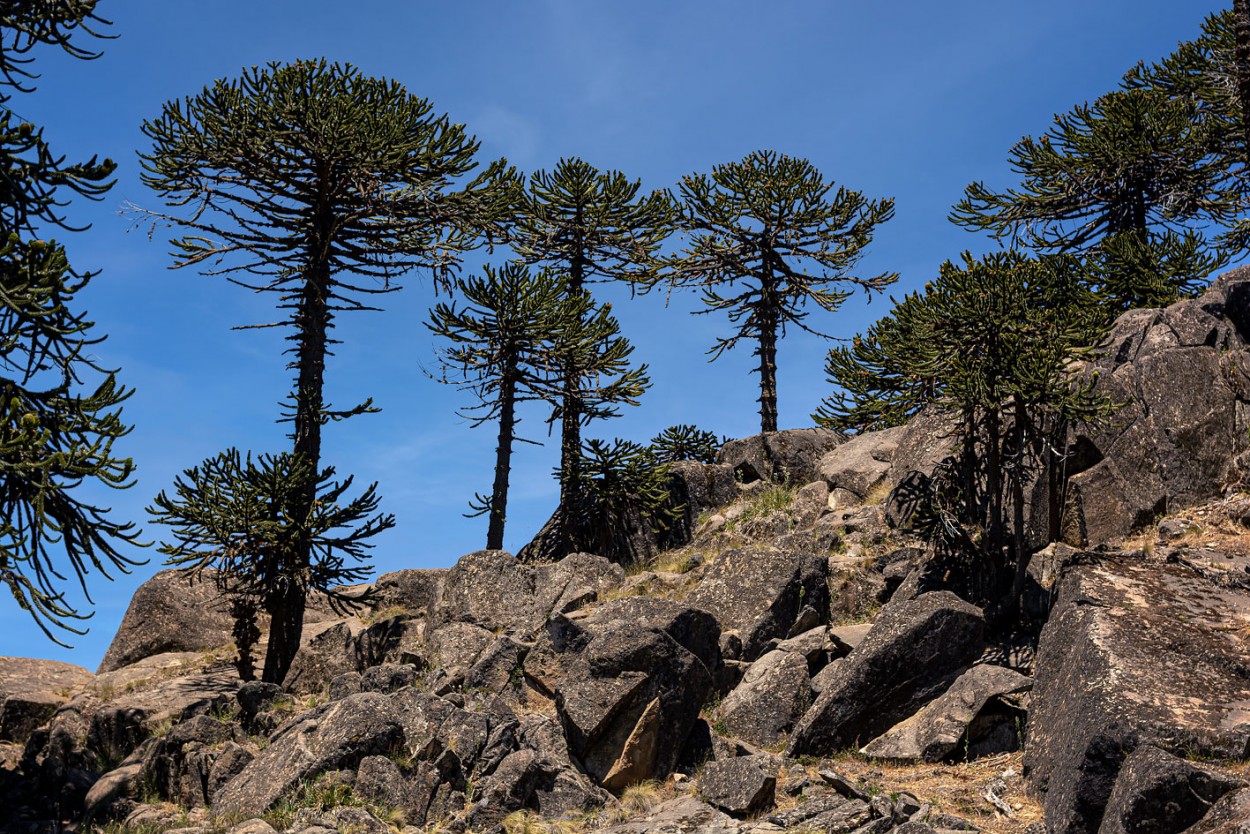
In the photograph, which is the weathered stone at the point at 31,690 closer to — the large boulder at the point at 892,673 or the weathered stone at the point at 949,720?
the large boulder at the point at 892,673

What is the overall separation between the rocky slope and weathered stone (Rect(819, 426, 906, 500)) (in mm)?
549

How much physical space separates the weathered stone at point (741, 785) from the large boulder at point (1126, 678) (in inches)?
131

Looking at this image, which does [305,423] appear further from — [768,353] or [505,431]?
[768,353]

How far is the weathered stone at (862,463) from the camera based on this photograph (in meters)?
23.2

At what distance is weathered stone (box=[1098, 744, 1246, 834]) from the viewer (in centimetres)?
1031

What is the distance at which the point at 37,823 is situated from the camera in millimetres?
16078

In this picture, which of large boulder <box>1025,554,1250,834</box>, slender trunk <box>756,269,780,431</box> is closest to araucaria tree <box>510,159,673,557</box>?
slender trunk <box>756,269,780,431</box>

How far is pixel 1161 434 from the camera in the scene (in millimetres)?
18344

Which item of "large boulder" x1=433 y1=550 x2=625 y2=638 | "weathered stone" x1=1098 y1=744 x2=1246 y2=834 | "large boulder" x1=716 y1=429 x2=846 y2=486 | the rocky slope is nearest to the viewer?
"weathered stone" x1=1098 y1=744 x2=1246 y2=834

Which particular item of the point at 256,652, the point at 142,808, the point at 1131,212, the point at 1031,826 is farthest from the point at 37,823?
the point at 1131,212

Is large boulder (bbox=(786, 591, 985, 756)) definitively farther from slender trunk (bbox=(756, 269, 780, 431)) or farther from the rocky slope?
slender trunk (bbox=(756, 269, 780, 431))

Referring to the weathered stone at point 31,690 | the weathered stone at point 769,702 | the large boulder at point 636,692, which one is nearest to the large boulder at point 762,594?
the weathered stone at point 769,702

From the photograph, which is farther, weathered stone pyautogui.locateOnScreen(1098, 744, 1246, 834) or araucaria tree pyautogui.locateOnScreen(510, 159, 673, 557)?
araucaria tree pyautogui.locateOnScreen(510, 159, 673, 557)

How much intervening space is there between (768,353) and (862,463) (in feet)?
27.1
